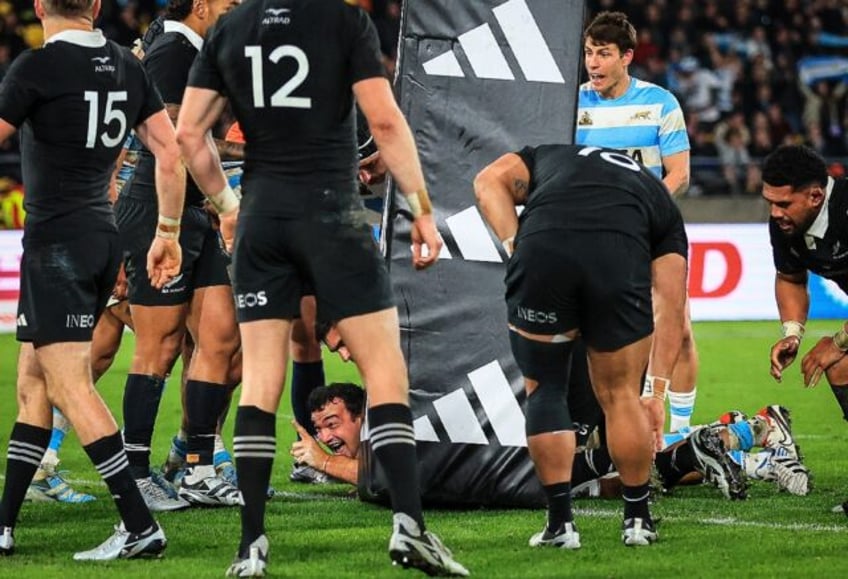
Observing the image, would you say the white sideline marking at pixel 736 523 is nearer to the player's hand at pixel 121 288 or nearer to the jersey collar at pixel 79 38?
the player's hand at pixel 121 288

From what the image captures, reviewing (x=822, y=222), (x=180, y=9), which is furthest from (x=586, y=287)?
(x=180, y=9)

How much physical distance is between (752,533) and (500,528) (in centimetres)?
99

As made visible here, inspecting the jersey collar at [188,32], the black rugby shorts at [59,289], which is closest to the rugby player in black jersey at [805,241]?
the jersey collar at [188,32]

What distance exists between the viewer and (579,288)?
5.62 meters

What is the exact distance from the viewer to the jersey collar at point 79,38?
18.4 ft

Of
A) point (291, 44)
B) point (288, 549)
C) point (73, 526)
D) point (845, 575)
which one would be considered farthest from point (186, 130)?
point (845, 575)

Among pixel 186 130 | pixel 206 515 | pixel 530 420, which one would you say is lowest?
pixel 206 515

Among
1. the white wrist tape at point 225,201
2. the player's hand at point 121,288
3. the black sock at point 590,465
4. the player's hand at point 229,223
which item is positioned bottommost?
the black sock at point 590,465

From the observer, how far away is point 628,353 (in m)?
5.65

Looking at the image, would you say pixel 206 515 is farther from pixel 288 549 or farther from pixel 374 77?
pixel 374 77

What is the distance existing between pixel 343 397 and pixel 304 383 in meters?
0.69

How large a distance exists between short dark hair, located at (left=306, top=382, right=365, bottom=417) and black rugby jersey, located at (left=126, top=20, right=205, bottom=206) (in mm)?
1158

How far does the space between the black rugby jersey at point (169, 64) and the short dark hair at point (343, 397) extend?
1158mm

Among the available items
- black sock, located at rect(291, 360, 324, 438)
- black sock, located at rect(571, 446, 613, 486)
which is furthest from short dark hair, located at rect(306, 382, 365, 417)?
black sock, located at rect(571, 446, 613, 486)
